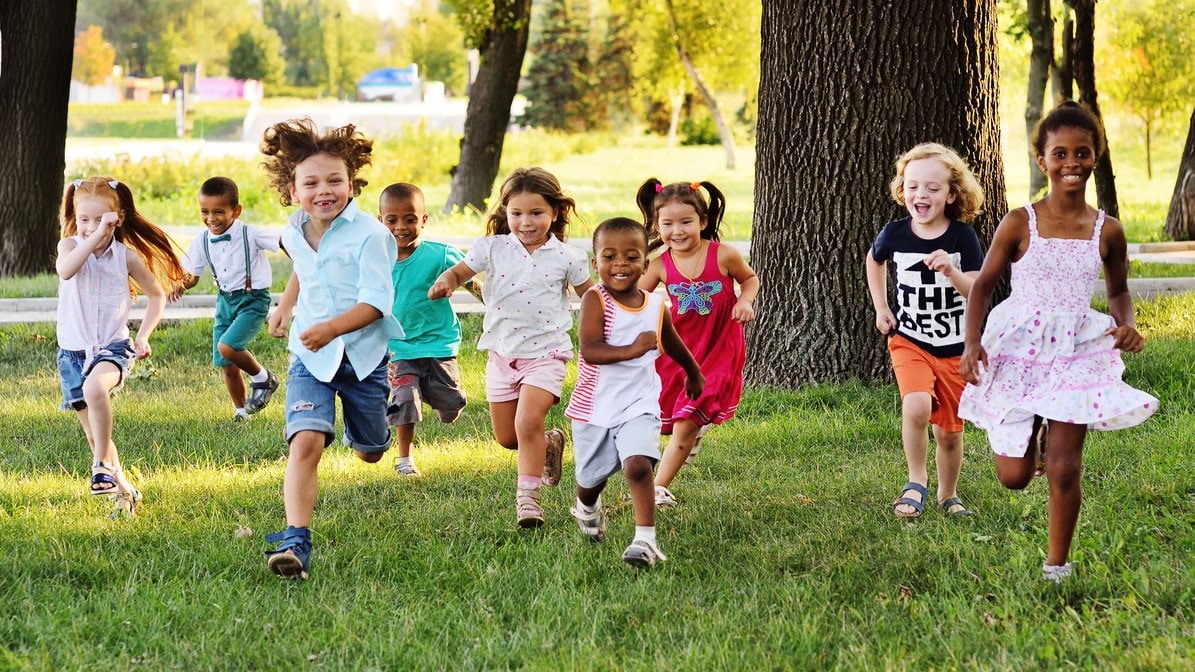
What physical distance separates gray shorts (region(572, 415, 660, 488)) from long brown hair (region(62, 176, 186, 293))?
233 centimetres

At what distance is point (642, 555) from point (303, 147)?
2.06 meters

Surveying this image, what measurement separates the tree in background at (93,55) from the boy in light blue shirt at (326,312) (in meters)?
62.0

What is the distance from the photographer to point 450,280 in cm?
570

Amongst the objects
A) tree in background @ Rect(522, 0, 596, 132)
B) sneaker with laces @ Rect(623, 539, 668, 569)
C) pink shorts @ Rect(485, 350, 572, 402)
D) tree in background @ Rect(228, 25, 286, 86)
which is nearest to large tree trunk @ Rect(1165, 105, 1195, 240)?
pink shorts @ Rect(485, 350, 572, 402)

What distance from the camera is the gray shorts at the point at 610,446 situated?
16.3 ft

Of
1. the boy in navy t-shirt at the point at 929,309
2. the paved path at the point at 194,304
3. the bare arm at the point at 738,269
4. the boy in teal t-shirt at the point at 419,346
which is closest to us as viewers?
the boy in navy t-shirt at the point at 929,309

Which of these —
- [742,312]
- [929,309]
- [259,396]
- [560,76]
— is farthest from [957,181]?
[560,76]

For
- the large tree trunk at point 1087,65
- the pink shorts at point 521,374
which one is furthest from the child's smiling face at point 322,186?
the large tree trunk at point 1087,65

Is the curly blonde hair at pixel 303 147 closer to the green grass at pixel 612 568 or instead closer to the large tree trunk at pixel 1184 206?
the green grass at pixel 612 568

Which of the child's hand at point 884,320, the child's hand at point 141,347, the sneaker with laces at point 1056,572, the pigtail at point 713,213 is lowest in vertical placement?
the sneaker with laces at point 1056,572

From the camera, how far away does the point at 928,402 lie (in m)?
5.56

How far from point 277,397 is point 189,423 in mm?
1064

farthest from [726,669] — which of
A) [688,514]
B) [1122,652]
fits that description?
[688,514]

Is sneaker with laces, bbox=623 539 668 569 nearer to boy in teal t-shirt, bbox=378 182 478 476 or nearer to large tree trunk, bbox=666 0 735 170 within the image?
boy in teal t-shirt, bbox=378 182 478 476
